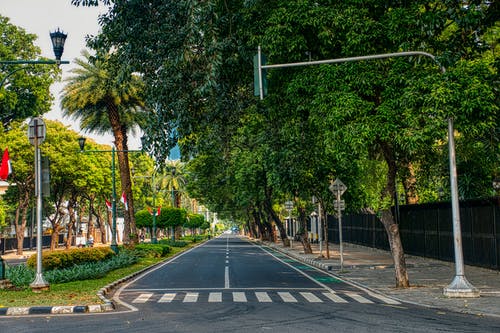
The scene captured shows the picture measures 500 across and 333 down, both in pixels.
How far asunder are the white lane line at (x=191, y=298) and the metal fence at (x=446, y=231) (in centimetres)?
1213

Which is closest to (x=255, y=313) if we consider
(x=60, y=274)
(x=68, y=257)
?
(x=60, y=274)

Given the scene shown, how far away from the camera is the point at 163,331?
10.1 m

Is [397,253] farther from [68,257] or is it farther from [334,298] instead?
[68,257]

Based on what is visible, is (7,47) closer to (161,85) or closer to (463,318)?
(161,85)

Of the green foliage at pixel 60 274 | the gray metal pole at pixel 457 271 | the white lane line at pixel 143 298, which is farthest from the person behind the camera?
the green foliage at pixel 60 274

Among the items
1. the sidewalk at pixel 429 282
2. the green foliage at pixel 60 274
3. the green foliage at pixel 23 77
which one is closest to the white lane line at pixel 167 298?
the green foliage at pixel 60 274

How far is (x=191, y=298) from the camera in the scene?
15.3 m

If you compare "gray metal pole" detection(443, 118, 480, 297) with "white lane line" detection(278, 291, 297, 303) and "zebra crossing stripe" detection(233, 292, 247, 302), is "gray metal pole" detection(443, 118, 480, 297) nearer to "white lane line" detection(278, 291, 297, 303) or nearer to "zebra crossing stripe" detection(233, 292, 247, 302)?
"white lane line" detection(278, 291, 297, 303)

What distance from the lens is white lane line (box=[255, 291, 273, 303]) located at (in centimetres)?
1476

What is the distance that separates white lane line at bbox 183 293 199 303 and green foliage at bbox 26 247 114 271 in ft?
25.0

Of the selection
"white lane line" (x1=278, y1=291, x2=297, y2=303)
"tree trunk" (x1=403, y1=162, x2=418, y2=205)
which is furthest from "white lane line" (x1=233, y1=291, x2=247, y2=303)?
"tree trunk" (x1=403, y1=162, x2=418, y2=205)

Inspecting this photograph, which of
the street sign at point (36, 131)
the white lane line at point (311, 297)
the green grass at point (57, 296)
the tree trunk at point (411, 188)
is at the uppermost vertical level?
the street sign at point (36, 131)

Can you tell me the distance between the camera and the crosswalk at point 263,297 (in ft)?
48.4

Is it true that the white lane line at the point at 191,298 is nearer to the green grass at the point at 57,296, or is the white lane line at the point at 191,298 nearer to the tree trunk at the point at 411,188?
the green grass at the point at 57,296
